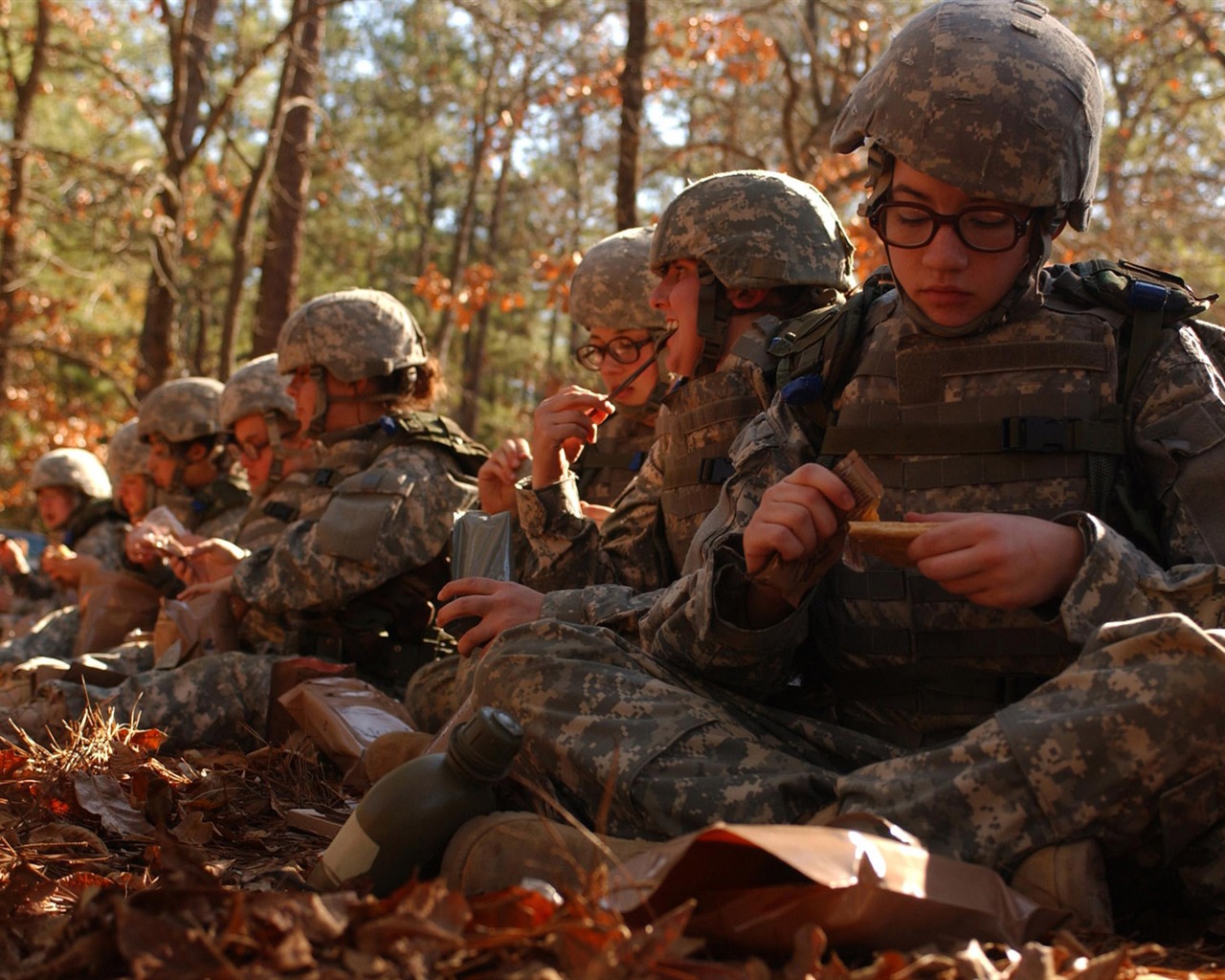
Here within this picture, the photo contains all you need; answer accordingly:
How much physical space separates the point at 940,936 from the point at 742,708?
106cm

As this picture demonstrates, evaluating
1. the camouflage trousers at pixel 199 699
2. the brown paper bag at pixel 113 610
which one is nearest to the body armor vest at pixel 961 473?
the camouflage trousers at pixel 199 699

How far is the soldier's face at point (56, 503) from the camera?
9852 millimetres

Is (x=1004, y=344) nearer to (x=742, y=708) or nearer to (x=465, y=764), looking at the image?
(x=742, y=708)

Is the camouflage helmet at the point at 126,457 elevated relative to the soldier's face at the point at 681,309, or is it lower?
lower

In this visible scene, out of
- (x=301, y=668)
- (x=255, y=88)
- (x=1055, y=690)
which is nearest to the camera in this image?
(x=1055, y=690)

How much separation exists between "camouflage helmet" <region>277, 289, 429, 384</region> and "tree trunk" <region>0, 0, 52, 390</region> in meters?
8.61

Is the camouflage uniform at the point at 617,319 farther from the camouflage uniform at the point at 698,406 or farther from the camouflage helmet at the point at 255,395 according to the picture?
the camouflage helmet at the point at 255,395

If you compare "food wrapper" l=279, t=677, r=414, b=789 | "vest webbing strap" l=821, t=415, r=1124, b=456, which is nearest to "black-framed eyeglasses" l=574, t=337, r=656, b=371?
"food wrapper" l=279, t=677, r=414, b=789

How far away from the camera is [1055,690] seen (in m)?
2.43

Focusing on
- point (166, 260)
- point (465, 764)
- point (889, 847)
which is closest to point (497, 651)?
point (465, 764)

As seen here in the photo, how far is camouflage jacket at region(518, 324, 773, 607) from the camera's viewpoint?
4.22 metres

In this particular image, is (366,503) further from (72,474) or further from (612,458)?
(72,474)

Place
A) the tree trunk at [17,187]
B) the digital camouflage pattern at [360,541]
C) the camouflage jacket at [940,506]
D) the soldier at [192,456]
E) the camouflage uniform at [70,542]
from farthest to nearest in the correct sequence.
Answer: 1. the tree trunk at [17,187]
2. the soldier at [192,456]
3. the camouflage uniform at [70,542]
4. the digital camouflage pattern at [360,541]
5. the camouflage jacket at [940,506]

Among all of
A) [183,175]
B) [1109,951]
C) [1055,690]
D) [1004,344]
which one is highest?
[183,175]
